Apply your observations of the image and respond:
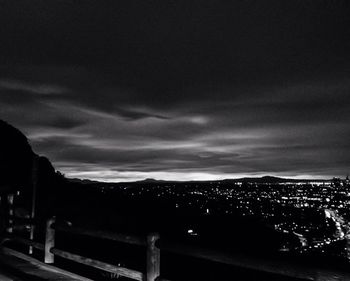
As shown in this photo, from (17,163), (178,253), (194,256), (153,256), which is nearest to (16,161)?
(17,163)

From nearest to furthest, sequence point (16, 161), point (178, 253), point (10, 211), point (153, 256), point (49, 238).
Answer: point (178, 253), point (153, 256), point (49, 238), point (10, 211), point (16, 161)

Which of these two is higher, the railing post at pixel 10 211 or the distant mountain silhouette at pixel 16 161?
the distant mountain silhouette at pixel 16 161

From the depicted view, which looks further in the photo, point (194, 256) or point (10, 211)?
point (10, 211)

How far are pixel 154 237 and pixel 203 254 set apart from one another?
3.76ft

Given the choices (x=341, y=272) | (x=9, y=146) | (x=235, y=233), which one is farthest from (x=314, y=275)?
(x=235, y=233)

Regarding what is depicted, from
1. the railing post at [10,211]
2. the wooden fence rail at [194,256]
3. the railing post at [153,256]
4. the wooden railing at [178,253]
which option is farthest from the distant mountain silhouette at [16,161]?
the railing post at [153,256]

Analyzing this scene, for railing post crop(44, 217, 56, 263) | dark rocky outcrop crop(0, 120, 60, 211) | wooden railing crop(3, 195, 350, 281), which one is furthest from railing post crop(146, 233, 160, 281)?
dark rocky outcrop crop(0, 120, 60, 211)

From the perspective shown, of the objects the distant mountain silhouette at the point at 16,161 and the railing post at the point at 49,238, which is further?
the distant mountain silhouette at the point at 16,161

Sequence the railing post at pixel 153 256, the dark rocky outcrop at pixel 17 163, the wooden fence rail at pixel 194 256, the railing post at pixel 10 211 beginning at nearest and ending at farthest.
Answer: the wooden fence rail at pixel 194 256
the railing post at pixel 153 256
the railing post at pixel 10 211
the dark rocky outcrop at pixel 17 163

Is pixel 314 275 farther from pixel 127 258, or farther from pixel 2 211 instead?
pixel 127 258

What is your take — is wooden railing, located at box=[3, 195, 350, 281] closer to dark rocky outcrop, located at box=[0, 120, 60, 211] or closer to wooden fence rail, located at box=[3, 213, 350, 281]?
wooden fence rail, located at box=[3, 213, 350, 281]

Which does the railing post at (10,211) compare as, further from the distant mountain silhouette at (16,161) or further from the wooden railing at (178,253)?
the distant mountain silhouette at (16,161)

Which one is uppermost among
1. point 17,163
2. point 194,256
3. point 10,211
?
point 17,163

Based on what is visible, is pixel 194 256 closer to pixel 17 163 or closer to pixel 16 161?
pixel 17 163
